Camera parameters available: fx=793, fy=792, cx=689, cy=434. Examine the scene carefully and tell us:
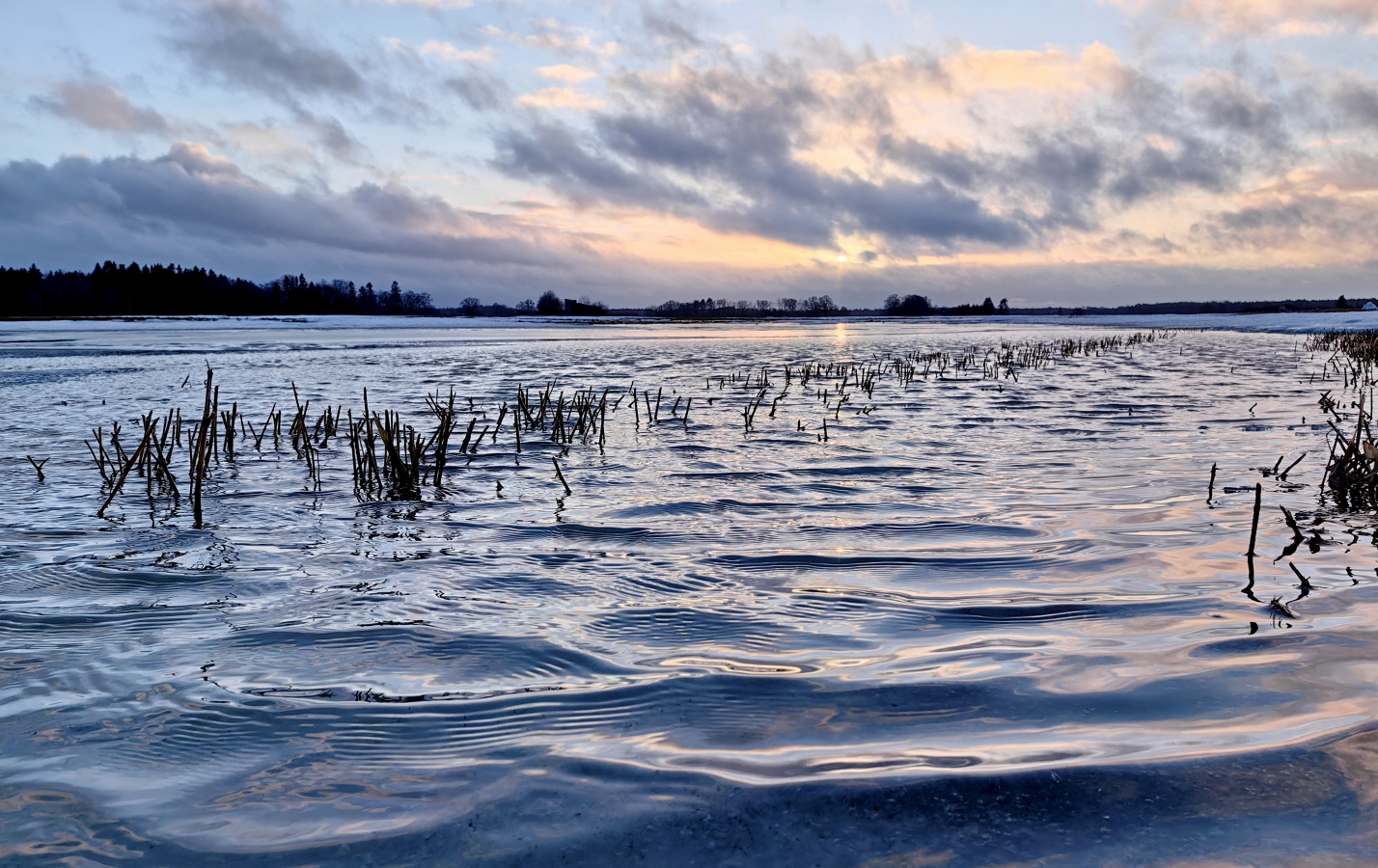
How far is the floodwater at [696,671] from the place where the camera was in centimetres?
203

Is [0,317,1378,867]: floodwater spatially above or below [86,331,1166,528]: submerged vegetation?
below

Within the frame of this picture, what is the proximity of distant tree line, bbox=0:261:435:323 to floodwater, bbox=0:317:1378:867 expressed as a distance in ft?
375

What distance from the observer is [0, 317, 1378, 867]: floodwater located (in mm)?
2025

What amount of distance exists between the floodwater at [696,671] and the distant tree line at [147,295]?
375ft

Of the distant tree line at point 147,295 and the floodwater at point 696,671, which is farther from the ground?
the distant tree line at point 147,295

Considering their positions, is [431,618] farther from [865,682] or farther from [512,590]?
[865,682]

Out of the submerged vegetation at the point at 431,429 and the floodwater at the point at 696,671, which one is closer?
the floodwater at the point at 696,671

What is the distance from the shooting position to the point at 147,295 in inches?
4316

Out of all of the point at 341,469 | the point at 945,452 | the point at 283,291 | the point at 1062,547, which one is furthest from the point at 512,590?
the point at 283,291

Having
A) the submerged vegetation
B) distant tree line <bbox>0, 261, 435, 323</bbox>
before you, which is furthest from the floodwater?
distant tree line <bbox>0, 261, 435, 323</bbox>

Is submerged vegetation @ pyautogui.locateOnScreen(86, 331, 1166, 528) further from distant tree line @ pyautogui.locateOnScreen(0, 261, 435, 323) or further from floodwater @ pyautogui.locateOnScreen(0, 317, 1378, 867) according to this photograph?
distant tree line @ pyautogui.locateOnScreen(0, 261, 435, 323)

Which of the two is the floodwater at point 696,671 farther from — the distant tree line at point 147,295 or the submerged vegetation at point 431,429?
the distant tree line at point 147,295

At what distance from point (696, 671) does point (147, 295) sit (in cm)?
13187

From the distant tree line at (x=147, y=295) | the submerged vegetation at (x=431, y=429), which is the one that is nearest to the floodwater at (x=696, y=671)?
the submerged vegetation at (x=431, y=429)
